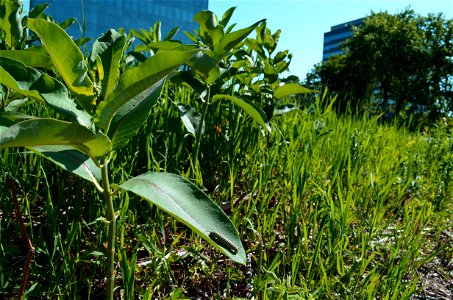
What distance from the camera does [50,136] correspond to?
31.7 inches

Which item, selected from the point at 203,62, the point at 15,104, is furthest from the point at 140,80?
the point at 15,104

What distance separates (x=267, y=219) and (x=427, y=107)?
110ft

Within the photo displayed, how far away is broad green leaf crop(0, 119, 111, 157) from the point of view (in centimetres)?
72

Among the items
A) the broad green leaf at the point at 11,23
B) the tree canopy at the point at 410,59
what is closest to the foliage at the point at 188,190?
the broad green leaf at the point at 11,23

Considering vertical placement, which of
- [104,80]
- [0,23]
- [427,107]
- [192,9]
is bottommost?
[427,107]

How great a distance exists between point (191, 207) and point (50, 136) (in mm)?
351

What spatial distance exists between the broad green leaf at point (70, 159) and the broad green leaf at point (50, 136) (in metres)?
0.14

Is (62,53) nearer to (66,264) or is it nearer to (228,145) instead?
(66,264)

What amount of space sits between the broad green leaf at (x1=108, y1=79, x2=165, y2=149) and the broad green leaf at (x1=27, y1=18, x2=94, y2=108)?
0.09 metres

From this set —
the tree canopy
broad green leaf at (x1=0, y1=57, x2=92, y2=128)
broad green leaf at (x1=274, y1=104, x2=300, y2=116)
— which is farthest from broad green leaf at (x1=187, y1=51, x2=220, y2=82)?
the tree canopy

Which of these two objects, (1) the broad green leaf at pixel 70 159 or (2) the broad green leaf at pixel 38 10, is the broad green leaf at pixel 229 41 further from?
(2) the broad green leaf at pixel 38 10

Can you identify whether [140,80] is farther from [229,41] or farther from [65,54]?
[229,41]

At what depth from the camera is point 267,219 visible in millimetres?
1906

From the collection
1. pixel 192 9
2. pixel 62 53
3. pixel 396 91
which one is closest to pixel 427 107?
pixel 396 91
